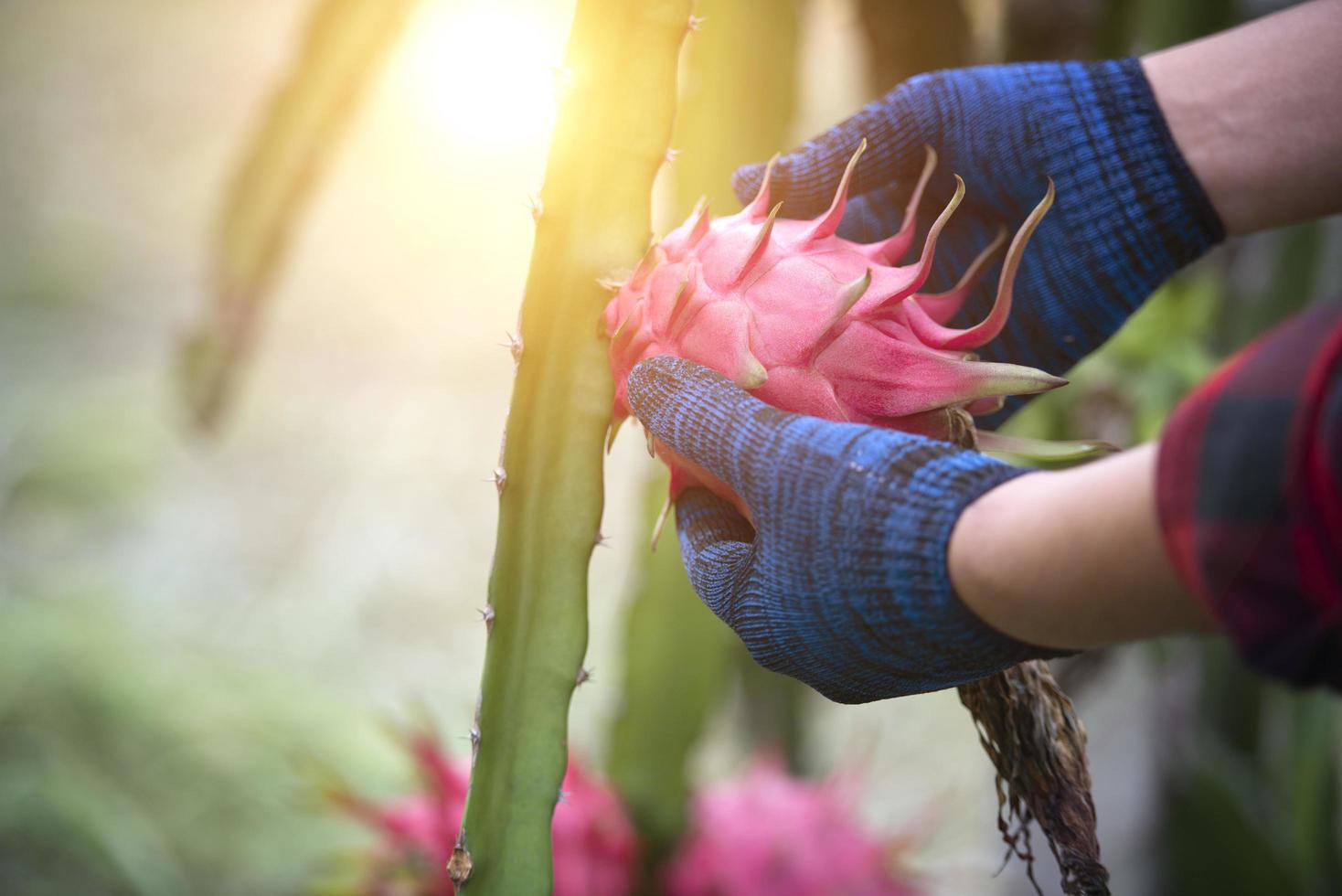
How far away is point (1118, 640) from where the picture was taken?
28 cm

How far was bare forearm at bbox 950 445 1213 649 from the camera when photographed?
0.81 feet

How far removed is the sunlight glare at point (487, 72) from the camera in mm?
1506

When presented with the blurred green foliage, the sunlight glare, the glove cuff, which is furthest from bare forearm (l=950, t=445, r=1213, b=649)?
the sunlight glare

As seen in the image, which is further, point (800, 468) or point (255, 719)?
point (255, 719)

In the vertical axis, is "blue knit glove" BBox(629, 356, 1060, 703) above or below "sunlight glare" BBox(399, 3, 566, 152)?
above

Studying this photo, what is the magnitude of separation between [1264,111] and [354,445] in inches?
54.5

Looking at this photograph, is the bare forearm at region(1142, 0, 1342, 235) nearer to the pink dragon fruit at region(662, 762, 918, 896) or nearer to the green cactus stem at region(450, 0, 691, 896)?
the green cactus stem at region(450, 0, 691, 896)

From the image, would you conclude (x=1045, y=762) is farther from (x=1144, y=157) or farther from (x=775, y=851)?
(x=775, y=851)

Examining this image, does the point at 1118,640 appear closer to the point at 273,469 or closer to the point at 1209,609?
the point at 1209,609

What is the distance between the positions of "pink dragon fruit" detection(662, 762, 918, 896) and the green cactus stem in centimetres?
38

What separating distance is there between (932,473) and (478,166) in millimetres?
1531

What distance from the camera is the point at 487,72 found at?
155 cm

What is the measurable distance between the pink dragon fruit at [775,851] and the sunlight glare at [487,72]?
1.00 metres

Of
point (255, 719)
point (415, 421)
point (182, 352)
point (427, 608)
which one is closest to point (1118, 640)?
point (182, 352)
